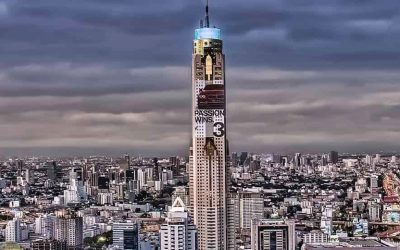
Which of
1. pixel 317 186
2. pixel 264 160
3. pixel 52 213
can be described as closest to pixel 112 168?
pixel 52 213

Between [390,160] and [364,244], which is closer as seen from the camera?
[364,244]

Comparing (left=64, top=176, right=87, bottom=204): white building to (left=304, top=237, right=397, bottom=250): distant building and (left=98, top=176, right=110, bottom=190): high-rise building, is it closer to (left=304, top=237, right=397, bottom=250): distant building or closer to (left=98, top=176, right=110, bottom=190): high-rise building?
(left=98, top=176, right=110, bottom=190): high-rise building

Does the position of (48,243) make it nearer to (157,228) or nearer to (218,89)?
(157,228)

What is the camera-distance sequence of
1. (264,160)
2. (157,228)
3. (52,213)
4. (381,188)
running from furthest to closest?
(381,188) → (52,213) → (264,160) → (157,228)

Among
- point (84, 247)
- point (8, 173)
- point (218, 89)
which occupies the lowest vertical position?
point (84, 247)

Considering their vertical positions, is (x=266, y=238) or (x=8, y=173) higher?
(x=8, y=173)

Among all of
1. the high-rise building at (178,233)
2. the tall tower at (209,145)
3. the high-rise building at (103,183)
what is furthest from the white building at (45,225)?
the high-rise building at (178,233)

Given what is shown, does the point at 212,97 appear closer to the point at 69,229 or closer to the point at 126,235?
the point at 126,235
